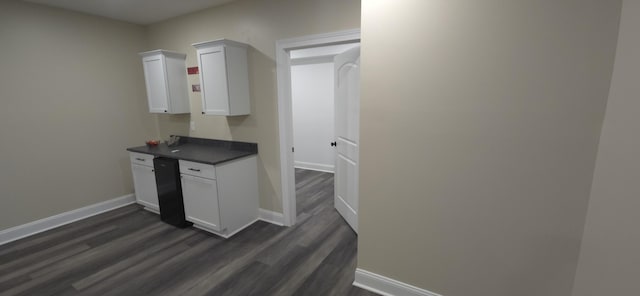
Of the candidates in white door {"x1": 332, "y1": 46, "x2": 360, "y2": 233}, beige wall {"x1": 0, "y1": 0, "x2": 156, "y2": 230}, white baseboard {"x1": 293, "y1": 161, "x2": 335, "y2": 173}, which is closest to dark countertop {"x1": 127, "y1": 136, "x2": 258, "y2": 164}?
beige wall {"x1": 0, "y1": 0, "x2": 156, "y2": 230}

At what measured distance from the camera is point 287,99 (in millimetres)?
2875

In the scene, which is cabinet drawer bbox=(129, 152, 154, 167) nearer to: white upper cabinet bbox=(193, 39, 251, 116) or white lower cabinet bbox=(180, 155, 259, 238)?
white lower cabinet bbox=(180, 155, 259, 238)

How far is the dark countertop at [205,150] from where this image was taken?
9.33ft

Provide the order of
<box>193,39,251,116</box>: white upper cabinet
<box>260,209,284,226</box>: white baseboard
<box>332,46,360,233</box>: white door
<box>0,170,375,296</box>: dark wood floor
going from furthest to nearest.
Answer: <box>260,209,284,226</box>: white baseboard, <box>193,39,251,116</box>: white upper cabinet, <box>332,46,360,233</box>: white door, <box>0,170,375,296</box>: dark wood floor

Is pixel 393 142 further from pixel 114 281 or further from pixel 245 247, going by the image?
pixel 114 281

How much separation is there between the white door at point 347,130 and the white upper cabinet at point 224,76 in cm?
109

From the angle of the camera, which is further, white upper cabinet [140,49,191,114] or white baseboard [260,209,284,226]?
white upper cabinet [140,49,191,114]

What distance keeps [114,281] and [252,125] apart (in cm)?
192

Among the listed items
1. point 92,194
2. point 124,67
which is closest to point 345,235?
point 92,194

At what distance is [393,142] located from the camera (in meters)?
1.78

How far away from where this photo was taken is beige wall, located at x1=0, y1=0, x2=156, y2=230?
9.31 feet

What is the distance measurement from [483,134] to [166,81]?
11.6ft

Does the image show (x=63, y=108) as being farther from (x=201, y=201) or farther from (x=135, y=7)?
(x=201, y=201)

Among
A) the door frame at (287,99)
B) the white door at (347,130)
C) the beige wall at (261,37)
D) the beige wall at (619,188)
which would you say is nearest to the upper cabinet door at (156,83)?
the beige wall at (261,37)
